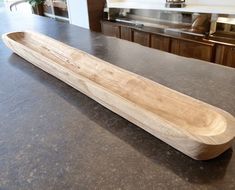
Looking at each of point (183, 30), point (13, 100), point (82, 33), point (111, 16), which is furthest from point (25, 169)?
point (111, 16)

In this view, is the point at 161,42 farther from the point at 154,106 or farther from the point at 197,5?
the point at 154,106

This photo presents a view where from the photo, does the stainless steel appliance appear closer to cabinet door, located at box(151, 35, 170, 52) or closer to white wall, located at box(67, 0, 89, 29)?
cabinet door, located at box(151, 35, 170, 52)

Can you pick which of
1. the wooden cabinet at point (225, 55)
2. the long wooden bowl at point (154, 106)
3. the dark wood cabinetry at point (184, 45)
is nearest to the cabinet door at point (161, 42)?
the dark wood cabinetry at point (184, 45)

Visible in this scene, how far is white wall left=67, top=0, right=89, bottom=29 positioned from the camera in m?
2.91

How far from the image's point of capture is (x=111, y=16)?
2842mm

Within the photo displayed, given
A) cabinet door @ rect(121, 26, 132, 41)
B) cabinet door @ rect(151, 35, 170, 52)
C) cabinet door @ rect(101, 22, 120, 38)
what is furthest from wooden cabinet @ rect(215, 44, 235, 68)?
cabinet door @ rect(101, 22, 120, 38)

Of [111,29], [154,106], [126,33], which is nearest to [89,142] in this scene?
[154,106]

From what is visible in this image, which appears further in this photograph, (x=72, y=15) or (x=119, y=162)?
(x=72, y=15)

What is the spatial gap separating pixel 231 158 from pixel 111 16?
8.45 feet

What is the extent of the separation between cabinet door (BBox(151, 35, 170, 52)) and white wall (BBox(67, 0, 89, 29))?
3.34 ft

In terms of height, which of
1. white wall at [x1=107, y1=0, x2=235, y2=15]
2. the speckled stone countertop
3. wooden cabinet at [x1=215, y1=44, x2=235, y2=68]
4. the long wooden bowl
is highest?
white wall at [x1=107, y1=0, x2=235, y2=15]

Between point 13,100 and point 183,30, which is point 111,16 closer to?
point 183,30

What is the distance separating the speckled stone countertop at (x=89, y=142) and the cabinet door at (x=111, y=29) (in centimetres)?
177

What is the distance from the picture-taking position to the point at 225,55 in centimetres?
187
